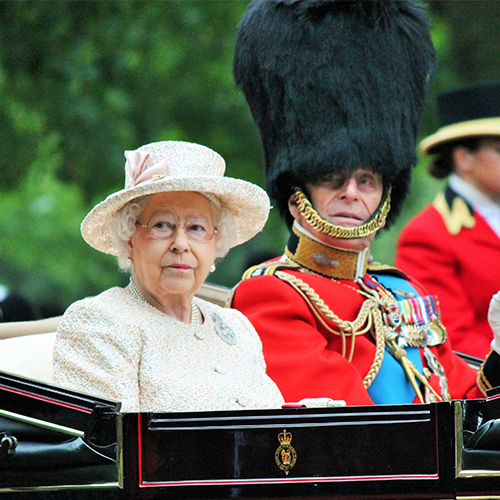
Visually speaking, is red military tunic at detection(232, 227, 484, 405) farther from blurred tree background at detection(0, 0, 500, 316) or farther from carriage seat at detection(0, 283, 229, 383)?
blurred tree background at detection(0, 0, 500, 316)

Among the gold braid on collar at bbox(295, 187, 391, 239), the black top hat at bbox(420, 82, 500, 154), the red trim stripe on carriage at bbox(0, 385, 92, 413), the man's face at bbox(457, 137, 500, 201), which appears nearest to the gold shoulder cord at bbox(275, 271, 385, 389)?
the gold braid on collar at bbox(295, 187, 391, 239)

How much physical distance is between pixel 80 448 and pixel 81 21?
23.7 feet

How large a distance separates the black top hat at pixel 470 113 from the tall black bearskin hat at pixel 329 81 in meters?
1.27

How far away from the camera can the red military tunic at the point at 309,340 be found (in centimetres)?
321

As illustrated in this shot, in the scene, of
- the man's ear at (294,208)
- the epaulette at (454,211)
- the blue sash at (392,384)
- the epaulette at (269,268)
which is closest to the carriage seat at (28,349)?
the epaulette at (269,268)

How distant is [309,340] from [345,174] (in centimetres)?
66

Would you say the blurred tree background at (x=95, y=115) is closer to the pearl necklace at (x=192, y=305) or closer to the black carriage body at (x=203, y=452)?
the pearl necklace at (x=192, y=305)

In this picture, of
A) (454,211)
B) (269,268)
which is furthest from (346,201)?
(454,211)

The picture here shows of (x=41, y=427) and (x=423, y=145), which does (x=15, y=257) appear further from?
(x=41, y=427)

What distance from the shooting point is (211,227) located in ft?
9.88

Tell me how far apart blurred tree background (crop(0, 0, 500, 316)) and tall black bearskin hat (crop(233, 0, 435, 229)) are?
14.4ft

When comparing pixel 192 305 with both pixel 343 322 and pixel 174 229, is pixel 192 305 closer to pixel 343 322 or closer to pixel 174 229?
pixel 174 229

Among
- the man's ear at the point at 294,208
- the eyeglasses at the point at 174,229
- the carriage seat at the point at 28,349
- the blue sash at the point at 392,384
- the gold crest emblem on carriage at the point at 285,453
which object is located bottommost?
the gold crest emblem on carriage at the point at 285,453

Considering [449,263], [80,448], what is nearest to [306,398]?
[80,448]
